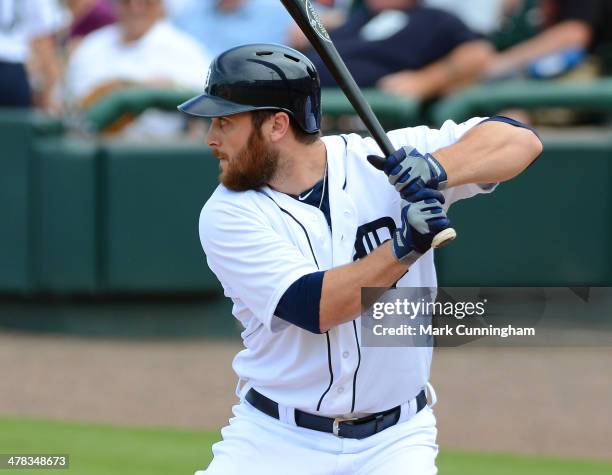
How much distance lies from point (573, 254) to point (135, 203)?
2.48 meters

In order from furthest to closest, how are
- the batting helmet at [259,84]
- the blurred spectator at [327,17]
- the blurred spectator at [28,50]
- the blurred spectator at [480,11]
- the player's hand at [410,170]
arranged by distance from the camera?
the blurred spectator at [327,17]
the blurred spectator at [480,11]
the blurred spectator at [28,50]
the batting helmet at [259,84]
the player's hand at [410,170]

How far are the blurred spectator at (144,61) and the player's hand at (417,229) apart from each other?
4548 millimetres

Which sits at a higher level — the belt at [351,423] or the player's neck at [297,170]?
the player's neck at [297,170]

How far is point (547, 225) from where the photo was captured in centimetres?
678

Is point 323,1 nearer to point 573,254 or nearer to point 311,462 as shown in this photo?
point 573,254

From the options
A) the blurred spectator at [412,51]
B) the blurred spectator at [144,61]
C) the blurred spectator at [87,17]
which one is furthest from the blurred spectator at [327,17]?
the blurred spectator at [87,17]

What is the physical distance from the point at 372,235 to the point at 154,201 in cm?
391

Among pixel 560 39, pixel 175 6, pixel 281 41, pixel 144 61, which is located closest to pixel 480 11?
pixel 560 39

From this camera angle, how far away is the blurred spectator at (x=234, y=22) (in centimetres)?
754

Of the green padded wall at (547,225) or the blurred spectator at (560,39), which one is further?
the blurred spectator at (560,39)

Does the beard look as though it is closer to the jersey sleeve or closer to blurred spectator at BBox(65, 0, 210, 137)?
the jersey sleeve

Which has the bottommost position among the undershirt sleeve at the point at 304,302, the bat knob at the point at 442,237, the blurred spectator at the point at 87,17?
the undershirt sleeve at the point at 304,302

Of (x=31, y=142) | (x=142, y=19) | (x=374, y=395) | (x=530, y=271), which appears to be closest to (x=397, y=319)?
(x=374, y=395)

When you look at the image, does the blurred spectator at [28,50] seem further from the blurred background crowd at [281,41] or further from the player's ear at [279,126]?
the player's ear at [279,126]
